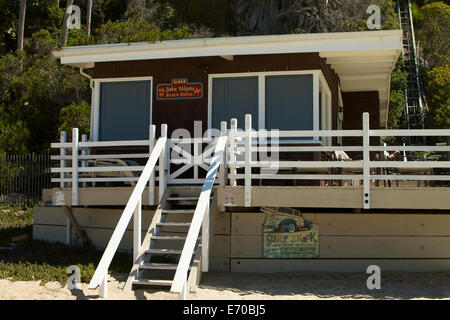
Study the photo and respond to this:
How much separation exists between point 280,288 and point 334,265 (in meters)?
1.41

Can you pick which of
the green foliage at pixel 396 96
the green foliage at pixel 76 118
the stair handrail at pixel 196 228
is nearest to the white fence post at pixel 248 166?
the stair handrail at pixel 196 228

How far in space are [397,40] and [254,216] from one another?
400 cm

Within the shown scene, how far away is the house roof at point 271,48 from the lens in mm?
9797

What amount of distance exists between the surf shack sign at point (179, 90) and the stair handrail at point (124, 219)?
84.0 inches

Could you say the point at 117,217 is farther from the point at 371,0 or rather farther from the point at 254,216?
the point at 371,0

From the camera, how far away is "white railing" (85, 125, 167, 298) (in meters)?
6.96

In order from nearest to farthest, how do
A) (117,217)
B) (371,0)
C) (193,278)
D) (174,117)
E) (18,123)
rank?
1. (193,278)
2. (117,217)
3. (174,117)
4. (18,123)
5. (371,0)

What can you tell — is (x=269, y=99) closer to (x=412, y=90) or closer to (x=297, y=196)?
(x=297, y=196)

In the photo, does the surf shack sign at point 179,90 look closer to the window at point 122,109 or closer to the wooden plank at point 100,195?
the window at point 122,109

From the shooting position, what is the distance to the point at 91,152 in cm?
1163

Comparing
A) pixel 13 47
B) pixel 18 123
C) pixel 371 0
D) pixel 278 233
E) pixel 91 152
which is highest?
pixel 371 0

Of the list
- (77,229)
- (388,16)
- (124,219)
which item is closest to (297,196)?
(124,219)

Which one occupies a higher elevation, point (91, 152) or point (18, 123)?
point (18, 123)
